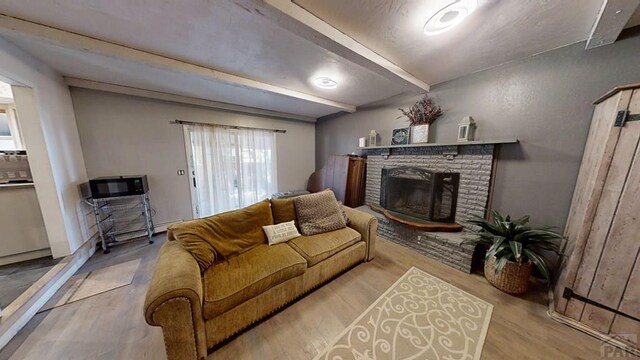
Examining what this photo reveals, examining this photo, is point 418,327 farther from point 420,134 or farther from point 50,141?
point 50,141

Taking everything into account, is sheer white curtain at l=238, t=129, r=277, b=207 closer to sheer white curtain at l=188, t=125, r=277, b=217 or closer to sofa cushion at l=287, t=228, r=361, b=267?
sheer white curtain at l=188, t=125, r=277, b=217

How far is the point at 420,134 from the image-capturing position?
8.89 ft

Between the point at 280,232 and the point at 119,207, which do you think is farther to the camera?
the point at 119,207

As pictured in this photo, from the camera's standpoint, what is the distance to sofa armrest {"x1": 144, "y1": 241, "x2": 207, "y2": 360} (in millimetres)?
1004

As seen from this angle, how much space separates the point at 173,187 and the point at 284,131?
7.75 ft

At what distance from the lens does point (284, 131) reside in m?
4.21

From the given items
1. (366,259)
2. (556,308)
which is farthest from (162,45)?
(556,308)

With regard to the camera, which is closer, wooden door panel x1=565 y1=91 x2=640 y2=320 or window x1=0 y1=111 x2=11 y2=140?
wooden door panel x1=565 y1=91 x2=640 y2=320

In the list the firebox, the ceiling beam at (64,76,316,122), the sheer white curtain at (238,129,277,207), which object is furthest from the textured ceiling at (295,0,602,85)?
the sheer white curtain at (238,129,277,207)

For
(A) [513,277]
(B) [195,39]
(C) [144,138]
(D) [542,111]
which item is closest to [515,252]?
(A) [513,277]

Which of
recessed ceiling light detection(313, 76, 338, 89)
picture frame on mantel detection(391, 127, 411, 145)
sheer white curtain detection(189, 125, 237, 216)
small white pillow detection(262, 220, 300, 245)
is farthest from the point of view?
sheer white curtain detection(189, 125, 237, 216)

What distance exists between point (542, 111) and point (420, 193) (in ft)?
4.81

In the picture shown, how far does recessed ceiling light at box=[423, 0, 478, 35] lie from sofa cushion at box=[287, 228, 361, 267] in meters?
2.02

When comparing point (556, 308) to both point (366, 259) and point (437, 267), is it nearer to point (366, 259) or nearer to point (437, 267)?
point (437, 267)
